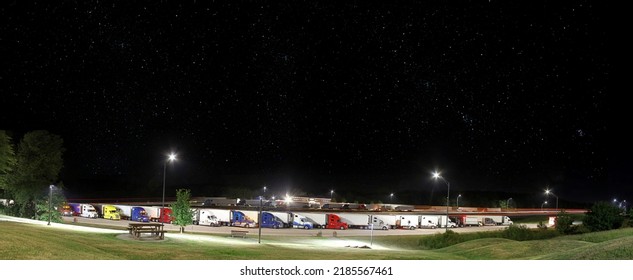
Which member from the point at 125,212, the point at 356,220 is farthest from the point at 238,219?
the point at 356,220

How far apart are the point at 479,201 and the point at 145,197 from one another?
78389 millimetres

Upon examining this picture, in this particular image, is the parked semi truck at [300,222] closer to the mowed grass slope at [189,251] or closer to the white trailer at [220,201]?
the white trailer at [220,201]

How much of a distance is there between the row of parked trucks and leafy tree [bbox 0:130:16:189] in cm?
597

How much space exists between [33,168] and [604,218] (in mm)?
56313

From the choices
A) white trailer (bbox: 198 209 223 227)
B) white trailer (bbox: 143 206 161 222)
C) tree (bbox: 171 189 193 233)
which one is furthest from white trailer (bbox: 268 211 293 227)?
tree (bbox: 171 189 193 233)

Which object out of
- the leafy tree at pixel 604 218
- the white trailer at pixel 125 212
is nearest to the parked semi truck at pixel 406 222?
the leafy tree at pixel 604 218

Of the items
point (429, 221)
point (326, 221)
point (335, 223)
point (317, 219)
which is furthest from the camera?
point (429, 221)

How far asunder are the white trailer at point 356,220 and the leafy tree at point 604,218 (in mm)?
24794

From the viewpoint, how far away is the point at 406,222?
68.2 metres

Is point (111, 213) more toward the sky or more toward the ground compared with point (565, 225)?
more toward the ground

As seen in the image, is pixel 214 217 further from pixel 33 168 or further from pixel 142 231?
pixel 142 231

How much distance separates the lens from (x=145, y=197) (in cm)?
6138

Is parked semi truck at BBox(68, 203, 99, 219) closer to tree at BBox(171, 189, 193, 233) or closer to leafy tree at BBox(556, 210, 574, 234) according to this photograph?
tree at BBox(171, 189, 193, 233)
